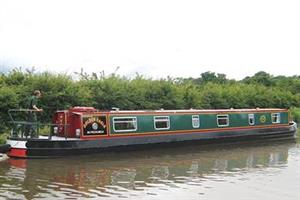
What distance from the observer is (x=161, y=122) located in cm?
1705

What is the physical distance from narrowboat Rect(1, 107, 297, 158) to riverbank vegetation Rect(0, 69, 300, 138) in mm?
1097

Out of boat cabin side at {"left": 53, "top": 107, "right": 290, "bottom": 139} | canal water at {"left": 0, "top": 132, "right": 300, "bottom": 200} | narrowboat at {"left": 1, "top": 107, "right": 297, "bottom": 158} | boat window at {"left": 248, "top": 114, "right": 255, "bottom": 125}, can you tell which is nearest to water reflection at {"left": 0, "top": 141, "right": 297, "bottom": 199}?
canal water at {"left": 0, "top": 132, "right": 300, "bottom": 200}

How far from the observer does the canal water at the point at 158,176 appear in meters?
9.80

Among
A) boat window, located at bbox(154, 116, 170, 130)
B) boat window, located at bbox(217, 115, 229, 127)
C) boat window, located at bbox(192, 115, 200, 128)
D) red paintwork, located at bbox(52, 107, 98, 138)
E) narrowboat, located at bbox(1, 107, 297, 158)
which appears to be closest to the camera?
narrowboat, located at bbox(1, 107, 297, 158)

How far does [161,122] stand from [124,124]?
A: 163 centimetres

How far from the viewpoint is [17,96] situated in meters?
16.6

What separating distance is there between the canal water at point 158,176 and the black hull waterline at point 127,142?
225 mm

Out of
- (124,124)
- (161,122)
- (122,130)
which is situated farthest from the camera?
(161,122)

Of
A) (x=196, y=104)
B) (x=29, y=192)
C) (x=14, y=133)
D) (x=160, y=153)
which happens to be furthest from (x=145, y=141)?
(x=196, y=104)

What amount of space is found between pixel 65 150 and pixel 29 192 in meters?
4.45

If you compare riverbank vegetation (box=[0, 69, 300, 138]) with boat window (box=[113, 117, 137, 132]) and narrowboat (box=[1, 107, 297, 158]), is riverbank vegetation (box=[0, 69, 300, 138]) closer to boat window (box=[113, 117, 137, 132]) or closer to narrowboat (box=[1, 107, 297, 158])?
narrowboat (box=[1, 107, 297, 158])

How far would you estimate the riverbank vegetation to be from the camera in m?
17.5

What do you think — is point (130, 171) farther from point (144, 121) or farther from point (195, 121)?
point (195, 121)

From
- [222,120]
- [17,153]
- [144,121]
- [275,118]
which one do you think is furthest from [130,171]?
[275,118]
